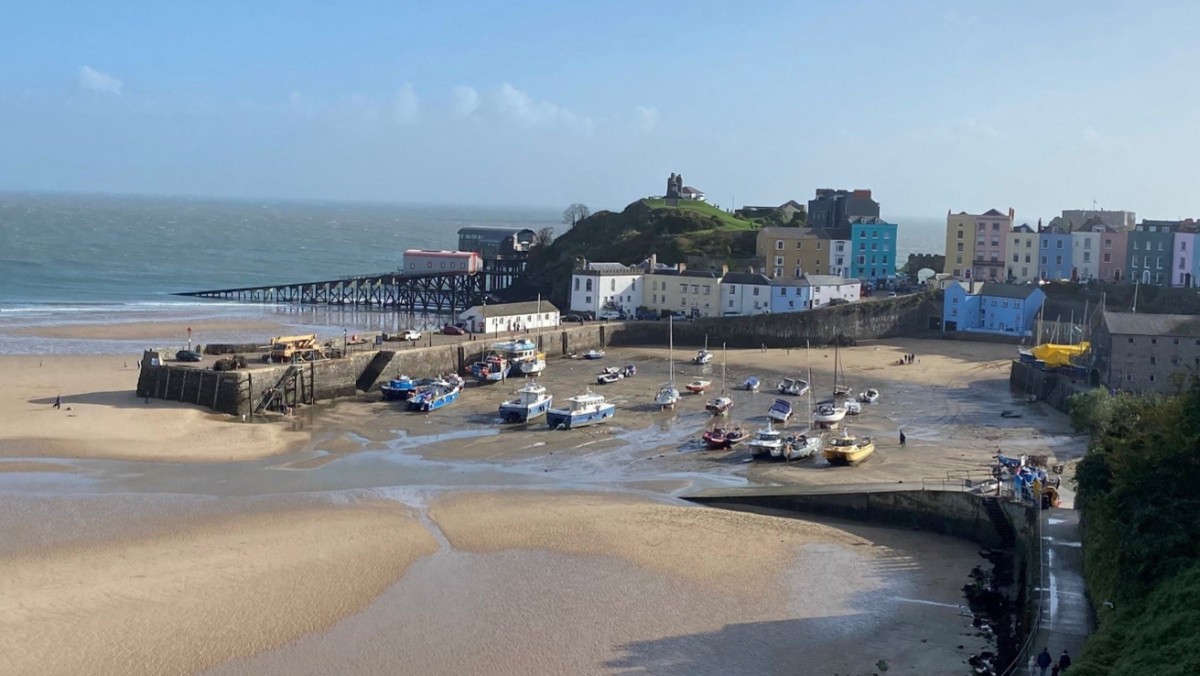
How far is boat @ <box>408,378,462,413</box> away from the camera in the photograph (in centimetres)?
4088

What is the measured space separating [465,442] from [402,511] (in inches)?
317

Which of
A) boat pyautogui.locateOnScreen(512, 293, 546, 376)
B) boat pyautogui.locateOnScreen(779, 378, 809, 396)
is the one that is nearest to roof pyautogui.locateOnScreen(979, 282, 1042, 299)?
boat pyautogui.locateOnScreen(779, 378, 809, 396)

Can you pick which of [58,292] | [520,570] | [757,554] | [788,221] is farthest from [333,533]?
[788,221]

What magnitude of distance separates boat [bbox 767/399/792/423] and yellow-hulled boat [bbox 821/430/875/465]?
4.40 metres

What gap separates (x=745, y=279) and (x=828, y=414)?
24.7 meters

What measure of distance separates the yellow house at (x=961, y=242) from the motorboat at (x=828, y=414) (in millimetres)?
37331

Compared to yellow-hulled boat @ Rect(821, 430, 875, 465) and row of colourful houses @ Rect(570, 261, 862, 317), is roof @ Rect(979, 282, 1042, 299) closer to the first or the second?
row of colourful houses @ Rect(570, 261, 862, 317)

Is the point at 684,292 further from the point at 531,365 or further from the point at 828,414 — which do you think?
the point at 828,414

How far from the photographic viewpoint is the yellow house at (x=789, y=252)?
73188 millimetres

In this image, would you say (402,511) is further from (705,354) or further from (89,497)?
(705,354)

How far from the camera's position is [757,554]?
25.4 m

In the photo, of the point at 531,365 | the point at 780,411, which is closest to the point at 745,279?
the point at 531,365

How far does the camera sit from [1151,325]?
138 feet

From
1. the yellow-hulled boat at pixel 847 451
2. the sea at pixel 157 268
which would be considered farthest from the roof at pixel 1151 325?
the sea at pixel 157 268
